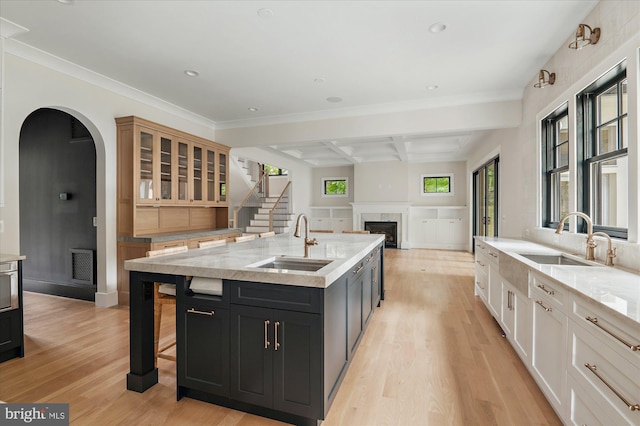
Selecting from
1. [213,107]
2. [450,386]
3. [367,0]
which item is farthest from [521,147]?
[213,107]

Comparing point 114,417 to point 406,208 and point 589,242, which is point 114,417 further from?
point 406,208

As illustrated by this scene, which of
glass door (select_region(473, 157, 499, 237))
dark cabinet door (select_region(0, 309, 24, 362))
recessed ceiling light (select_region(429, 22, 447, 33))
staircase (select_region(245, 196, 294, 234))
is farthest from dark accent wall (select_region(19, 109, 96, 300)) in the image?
glass door (select_region(473, 157, 499, 237))

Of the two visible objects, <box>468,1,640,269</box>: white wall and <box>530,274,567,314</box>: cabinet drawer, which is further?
<box>468,1,640,269</box>: white wall

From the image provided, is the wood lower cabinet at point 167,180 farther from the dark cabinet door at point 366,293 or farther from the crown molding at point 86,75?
the dark cabinet door at point 366,293

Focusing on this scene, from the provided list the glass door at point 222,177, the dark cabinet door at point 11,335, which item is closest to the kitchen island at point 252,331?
the dark cabinet door at point 11,335

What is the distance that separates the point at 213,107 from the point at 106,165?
5.99ft

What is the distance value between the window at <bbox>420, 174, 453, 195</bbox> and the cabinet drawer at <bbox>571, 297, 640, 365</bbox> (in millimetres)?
8422

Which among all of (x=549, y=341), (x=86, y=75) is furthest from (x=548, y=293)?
(x=86, y=75)

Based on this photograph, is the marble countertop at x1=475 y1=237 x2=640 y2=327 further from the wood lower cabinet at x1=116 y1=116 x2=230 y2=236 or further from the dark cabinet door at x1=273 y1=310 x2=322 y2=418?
the wood lower cabinet at x1=116 y1=116 x2=230 y2=236

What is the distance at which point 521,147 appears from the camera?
423 centimetres

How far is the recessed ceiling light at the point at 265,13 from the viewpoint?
254 centimetres

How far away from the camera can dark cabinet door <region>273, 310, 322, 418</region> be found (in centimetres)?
169

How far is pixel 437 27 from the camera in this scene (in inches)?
110

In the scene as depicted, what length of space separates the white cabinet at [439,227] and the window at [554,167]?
18.7 ft
